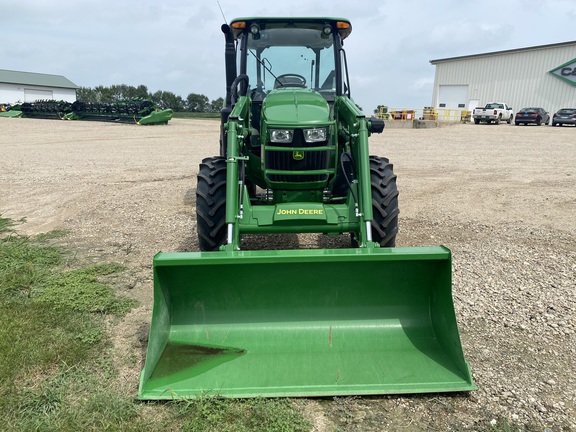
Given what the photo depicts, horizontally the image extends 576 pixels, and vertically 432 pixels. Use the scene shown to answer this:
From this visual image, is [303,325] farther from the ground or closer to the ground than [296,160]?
closer to the ground

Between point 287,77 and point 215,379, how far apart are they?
141 inches

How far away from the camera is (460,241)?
6008mm

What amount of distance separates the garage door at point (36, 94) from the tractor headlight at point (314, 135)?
69600 millimetres

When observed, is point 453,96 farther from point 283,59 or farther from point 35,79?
point 35,79

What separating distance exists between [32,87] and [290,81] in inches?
2763

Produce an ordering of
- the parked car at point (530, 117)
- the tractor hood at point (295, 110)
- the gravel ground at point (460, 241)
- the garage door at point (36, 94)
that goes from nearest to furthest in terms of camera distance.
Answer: the gravel ground at point (460, 241) → the tractor hood at point (295, 110) → the parked car at point (530, 117) → the garage door at point (36, 94)

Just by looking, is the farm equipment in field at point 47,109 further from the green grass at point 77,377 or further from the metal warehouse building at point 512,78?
the green grass at point 77,377

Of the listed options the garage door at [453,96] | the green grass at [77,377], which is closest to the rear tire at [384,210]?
the green grass at [77,377]

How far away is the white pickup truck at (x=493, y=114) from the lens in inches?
1331

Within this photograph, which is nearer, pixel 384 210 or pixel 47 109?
pixel 384 210

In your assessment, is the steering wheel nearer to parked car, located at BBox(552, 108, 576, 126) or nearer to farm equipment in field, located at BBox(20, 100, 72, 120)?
parked car, located at BBox(552, 108, 576, 126)

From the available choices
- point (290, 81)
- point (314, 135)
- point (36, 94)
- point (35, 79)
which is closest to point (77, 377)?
point (314, 135)

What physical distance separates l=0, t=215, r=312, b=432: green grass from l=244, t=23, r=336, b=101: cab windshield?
9.14ft

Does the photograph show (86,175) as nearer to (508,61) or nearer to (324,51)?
(324,51)
